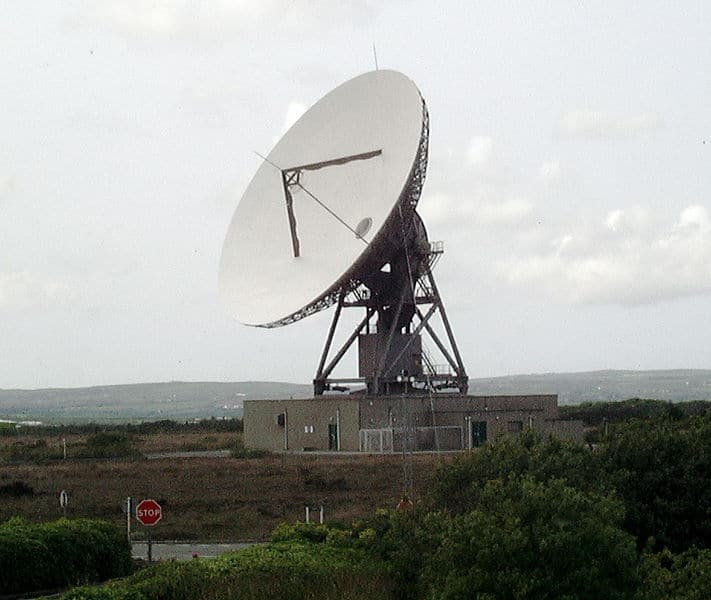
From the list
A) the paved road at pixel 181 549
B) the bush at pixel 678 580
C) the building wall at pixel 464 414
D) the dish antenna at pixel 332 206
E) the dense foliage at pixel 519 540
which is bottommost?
the paved road at pixel 181 549

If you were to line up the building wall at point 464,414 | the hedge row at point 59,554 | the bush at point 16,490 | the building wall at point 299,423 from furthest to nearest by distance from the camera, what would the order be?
the building wall at point 299,423 < the building wall at point 464,414 < the bush at point 16,490 < the hedge row at point 59,554

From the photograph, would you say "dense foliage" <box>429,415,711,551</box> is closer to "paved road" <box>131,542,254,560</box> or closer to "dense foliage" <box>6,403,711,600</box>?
"dense foliage" <box>6,403,711,600</box>

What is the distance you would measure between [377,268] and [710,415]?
92.0 feet

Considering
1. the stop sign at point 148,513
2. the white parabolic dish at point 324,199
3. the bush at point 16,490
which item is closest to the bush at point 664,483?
the stop sign at point 148,513

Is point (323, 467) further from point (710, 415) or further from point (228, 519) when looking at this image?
point (710, 415)

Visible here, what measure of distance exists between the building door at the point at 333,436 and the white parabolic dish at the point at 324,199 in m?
11.6

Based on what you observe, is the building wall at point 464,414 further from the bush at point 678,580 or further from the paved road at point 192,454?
the bush at point 678,580

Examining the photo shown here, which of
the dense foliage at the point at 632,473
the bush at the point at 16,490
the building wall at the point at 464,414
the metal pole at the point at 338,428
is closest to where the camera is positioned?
the dense foliage at the point at 632,473

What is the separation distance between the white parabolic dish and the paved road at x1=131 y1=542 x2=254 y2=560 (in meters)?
20.6

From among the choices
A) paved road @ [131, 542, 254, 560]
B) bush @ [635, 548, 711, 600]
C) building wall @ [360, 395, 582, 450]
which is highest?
building wall @ [360, 395, 582, 450]

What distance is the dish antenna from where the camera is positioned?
2066 inches

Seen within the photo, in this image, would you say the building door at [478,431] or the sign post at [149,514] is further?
Answer: the building door at [478,431]

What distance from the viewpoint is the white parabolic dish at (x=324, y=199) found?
2067 inches

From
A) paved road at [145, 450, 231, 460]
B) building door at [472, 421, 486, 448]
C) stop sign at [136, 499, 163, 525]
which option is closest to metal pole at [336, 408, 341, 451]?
paved road at [145, 450, 231, 460]
